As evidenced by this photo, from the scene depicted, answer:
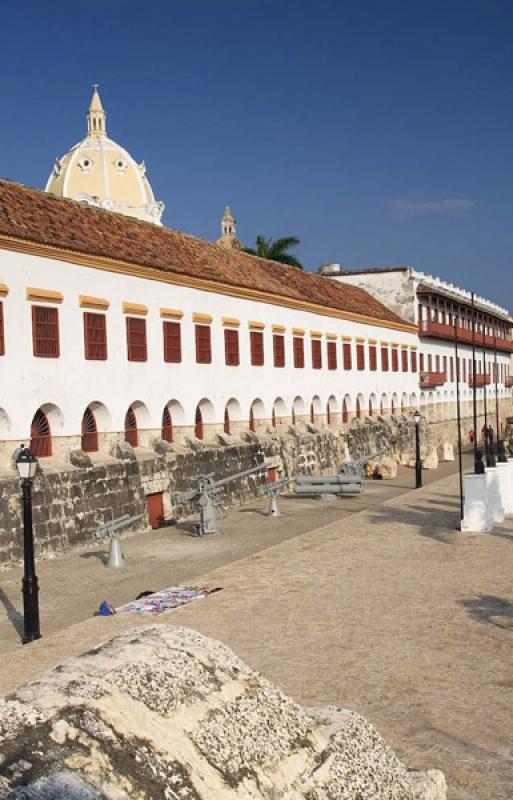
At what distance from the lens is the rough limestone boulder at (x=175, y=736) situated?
303 cm

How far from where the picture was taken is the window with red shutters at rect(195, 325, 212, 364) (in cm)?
2386

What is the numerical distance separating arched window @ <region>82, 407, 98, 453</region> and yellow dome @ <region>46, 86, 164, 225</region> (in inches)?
1605

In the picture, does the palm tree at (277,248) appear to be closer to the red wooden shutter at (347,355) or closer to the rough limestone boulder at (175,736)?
the red wooden shutter at (347,355)

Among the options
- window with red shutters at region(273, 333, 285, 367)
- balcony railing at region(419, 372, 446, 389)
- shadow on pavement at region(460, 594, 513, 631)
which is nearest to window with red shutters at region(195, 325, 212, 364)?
window with red shutters at region(273, 333, 285, 367)

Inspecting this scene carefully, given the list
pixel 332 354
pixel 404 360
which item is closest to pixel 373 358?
pixel 404 360

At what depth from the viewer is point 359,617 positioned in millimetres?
10758

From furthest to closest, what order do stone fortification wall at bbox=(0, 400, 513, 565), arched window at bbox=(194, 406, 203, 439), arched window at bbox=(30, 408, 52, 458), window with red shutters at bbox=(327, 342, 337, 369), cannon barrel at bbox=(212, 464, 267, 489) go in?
1. window with red shutters at bbox=(327, 342, 337, 369)
2. arched window at bbox=(194, 406, 203, 439)
3. cannon barrel at bbox=(212, 464, 267, 489)
4. arched window at bbox=(30, 408, 52, 458)
5. stone fortification wall at bbox=(0, 400, 513, 565)

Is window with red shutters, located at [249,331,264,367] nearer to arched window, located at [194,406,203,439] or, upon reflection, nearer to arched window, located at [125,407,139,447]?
arched window, located at [194,406,203,439]

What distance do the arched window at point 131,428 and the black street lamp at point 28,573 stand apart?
31.2 feet

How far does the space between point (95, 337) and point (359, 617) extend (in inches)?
421

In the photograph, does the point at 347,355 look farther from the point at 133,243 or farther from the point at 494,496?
the point at 494,496

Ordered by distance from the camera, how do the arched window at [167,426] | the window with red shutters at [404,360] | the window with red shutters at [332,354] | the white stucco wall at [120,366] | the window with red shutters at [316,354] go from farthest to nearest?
the window with red shutters at [404,360] → the window with red shutters at [332,354] → the window with red shutters at [316,354] → the arched window at [167,426] → the white stucco wall at [120,366]

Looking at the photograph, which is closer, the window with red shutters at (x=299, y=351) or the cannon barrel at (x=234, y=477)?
the cannon barrel at (x=234, y=477)

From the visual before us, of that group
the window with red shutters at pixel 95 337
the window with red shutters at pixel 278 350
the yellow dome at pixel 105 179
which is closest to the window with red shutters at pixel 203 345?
the window with red shutters at pixel 95 337
